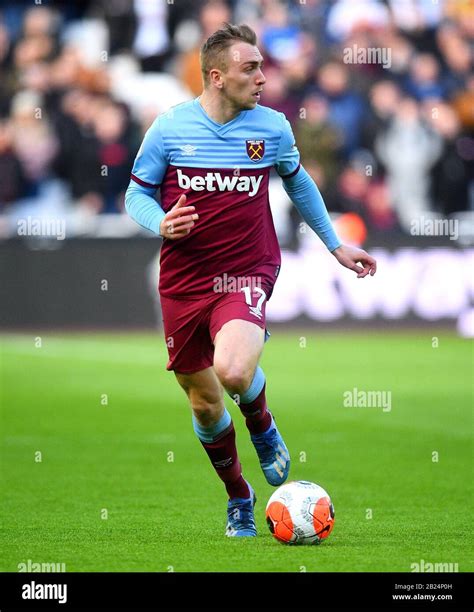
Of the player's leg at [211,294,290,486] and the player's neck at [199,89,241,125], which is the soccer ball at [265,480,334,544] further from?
the player's neck at [199,89,241,125]

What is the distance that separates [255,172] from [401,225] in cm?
1340

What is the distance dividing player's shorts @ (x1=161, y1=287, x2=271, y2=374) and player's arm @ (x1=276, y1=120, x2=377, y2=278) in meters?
0.53

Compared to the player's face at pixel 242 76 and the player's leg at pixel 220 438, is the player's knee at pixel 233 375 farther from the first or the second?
the player's face at pixel 242 76

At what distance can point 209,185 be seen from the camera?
7.46 meters

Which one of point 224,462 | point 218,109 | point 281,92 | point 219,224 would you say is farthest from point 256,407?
point 281,92

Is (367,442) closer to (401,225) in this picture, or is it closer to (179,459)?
(179,459)

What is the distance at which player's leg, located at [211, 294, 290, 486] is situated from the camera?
7.07 m

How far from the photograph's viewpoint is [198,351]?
754cm

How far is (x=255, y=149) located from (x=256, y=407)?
1369 mm

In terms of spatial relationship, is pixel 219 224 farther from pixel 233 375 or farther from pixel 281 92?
pixel 281 92

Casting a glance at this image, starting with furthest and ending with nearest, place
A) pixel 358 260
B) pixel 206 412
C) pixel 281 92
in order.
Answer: pixel 281 92, pixel 358 260, pixel 206 412

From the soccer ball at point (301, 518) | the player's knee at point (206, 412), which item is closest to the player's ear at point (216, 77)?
the player's knee at point (206, 412)

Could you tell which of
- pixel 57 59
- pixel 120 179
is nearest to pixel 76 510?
pixel 120 179

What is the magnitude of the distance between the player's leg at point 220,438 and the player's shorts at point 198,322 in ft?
0.24
